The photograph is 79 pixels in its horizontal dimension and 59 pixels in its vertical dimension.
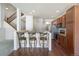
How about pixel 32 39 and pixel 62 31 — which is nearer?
pixel 32 39

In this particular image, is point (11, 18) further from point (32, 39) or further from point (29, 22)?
point (32, 39)

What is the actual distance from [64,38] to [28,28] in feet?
4.61

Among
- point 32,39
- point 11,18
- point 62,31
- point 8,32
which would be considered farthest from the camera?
point 62,31

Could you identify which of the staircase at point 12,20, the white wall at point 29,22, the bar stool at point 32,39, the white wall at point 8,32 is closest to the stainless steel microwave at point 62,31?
the bar stool at point 32,39

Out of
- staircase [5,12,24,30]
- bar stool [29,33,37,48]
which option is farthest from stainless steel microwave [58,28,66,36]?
staircase [5,12,24,30]

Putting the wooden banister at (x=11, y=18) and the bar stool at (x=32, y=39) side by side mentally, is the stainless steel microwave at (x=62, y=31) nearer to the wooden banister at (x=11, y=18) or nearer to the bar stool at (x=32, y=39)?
the bar stool at (x=32, y=39)

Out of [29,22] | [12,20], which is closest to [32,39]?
[29,22]

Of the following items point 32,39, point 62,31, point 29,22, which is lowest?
point 32,39

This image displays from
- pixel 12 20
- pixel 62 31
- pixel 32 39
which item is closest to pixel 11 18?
pixel 12 20

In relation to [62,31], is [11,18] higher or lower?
higher

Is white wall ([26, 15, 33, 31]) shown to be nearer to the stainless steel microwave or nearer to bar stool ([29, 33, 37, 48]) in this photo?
bar stool ([29, 33, 37, 48])

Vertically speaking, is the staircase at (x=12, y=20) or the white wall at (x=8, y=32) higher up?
the staircase at (x=12, y=20)

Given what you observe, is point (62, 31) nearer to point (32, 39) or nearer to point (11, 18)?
point (32, 39)

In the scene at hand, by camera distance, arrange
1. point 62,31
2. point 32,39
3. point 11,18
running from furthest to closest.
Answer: point 62,31 → point 32,39 → point 11,18
